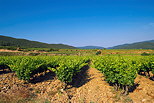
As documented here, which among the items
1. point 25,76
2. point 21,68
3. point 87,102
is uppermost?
point 21,68

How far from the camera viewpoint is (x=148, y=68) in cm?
962

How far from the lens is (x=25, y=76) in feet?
27.1

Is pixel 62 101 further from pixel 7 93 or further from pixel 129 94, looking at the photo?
pixel 129 94

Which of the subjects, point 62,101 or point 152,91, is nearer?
point 62,101

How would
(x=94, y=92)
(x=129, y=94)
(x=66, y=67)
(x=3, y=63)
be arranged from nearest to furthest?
(x=129, y=94) → (x=94, y=92) → (x=66, y=67) → (x=3, y=63)

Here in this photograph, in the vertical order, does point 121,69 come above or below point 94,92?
above

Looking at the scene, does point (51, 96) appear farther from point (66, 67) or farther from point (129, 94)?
point (129, 94)

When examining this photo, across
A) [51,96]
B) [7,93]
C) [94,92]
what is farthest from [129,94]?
[7,93]

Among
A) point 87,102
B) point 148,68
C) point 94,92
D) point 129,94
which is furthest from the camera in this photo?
point 148,68

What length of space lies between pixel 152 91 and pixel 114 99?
8.11ft

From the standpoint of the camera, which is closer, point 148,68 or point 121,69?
point 121,69

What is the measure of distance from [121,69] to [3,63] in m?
12.2

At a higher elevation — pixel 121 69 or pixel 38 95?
pixel 121 69

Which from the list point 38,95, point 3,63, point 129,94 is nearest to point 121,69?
point 129,94
